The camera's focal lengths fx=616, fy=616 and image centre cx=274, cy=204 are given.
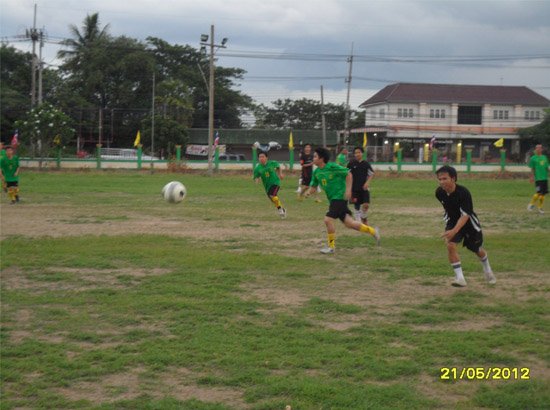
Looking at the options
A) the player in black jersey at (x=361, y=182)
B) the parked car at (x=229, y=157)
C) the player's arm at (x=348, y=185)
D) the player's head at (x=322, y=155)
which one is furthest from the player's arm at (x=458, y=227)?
the parked car at (x=229, y=157)

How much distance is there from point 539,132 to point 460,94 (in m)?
10.8

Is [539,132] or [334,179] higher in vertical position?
[539,132]

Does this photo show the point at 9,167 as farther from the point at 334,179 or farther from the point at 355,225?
the point at 355,225

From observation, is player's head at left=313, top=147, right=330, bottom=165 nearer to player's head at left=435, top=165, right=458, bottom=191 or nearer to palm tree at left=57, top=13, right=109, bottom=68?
player's head at left=435, top=165, right=458, bottom=191

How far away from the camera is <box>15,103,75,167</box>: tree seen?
40.2m

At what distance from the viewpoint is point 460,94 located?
213ft

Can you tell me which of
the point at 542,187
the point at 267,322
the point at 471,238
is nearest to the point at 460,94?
the point at 542,187

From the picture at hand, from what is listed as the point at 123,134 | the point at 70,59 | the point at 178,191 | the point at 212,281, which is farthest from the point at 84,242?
the point at 70,59

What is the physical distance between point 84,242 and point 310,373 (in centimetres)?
760

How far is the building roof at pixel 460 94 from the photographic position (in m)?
63.7

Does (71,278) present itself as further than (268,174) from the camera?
No

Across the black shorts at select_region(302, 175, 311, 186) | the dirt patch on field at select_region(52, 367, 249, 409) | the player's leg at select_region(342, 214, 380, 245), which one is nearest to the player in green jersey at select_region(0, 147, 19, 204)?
the black shorts at select_region(302, 175, 311, 186)

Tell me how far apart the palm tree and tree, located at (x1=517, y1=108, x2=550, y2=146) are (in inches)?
1690

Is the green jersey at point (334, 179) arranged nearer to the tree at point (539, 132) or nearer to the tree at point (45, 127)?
the tree at point (45, 127)
